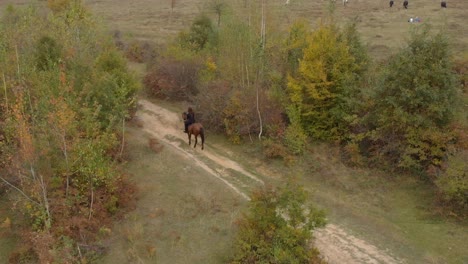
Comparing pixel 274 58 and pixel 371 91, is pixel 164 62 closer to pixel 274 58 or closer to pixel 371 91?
pixel 274 58

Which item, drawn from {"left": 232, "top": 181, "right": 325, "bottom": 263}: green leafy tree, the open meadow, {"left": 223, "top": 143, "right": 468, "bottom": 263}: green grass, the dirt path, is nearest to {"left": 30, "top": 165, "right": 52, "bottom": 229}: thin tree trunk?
the open meadow

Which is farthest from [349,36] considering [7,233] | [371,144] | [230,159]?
[7,233]

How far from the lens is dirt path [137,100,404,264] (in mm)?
14430

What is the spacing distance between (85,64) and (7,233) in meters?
→ 10.3

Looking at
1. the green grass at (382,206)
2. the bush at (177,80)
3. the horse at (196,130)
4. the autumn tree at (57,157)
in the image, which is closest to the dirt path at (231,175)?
the green grass at (382,206)

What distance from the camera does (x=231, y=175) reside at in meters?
19.8

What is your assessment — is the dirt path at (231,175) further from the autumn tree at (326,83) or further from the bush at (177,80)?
the autumn tree at (326,83)

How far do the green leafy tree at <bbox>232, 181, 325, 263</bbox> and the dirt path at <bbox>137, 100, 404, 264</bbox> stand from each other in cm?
145

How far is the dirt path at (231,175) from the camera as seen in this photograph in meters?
14.4

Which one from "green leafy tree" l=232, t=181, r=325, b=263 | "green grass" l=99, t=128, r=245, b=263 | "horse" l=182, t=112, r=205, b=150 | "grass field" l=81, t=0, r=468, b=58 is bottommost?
"green grass" l=99, t=128, r=245, b=263

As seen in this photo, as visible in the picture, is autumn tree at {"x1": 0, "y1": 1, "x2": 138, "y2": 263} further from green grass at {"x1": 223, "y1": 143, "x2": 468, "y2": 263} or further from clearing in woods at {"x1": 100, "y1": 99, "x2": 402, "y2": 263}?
green grass at {"x1": 223, "y1": 143, "x2": 468, "y2": 263}

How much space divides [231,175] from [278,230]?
671 centimetres

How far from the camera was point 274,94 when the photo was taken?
23453 millimetres

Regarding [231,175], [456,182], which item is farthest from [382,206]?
[231,175]
